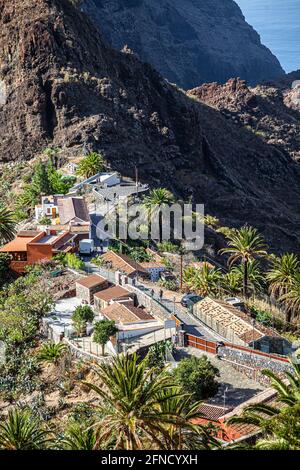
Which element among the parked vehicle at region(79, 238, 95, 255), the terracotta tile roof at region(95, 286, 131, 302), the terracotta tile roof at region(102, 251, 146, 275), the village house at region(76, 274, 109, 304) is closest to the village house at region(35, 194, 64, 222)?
the parked vehicle at region(79, 238, 95, 255)

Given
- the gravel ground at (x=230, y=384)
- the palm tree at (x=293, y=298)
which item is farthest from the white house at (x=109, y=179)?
the gravel ground at (x=230, y=384)

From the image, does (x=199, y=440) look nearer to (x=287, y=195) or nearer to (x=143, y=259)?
(x=143, y=259)

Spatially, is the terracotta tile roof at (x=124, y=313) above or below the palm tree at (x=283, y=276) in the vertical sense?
below

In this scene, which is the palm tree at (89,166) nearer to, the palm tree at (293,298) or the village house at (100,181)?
the village house at (100,181)

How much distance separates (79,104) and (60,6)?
57.6ft

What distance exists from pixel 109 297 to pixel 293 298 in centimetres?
1182

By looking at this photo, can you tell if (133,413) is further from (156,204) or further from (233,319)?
(156,204)

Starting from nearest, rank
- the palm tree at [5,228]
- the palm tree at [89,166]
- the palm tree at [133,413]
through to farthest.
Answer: the palm tree at [133,413] < the palm tree at [5,228] < the palm tree at [89,166]

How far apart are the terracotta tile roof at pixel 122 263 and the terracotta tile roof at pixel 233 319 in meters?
9.21

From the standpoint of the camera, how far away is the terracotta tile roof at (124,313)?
3872 centimetres

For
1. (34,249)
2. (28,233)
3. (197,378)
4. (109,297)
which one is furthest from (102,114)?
(197,378)

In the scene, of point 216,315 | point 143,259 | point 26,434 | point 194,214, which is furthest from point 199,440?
point 194,214

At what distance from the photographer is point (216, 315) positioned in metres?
40.1

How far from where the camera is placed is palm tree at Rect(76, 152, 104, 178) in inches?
3063
